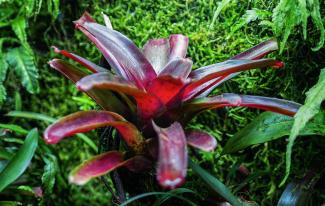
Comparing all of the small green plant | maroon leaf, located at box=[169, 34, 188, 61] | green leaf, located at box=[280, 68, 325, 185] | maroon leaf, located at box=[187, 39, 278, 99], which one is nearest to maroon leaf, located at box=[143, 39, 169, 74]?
maroon leaf, located at box=[169, 34, 188, 61]

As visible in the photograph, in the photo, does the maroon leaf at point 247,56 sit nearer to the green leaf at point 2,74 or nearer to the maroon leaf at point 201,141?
the maroon leaf at point 201,141

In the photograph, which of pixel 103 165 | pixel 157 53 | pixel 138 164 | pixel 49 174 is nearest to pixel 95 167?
pixel 103 165

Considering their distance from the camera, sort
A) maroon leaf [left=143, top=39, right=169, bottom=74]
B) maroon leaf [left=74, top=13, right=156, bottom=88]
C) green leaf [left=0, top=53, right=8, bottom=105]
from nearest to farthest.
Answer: maroon leaf [left=74, top=13, right=156, bottom=88], maroon leaf [left=143, top=39, right=169, bottom=74], green leaf [left=0, top=53, right=8, bottom=105]

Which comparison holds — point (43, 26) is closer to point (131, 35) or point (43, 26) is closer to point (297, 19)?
point (131, 35)

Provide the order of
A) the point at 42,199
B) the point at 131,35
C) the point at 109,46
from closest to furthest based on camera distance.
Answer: the point at 109,46 < the point at 42,199 < the point at 131,35

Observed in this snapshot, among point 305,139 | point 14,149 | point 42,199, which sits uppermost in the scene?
point 305,139

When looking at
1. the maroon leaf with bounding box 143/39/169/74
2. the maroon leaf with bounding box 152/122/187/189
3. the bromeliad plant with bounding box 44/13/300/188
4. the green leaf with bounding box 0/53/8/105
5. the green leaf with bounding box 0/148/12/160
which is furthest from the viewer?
the green leaf with bounding box 0/53/8/105

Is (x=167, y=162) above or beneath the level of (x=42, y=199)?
above

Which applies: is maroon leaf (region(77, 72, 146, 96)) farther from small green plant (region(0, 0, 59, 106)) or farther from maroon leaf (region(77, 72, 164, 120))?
small green plant (region(0, 0, 59, 106))

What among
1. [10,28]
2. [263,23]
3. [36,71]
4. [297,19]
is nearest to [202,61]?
[263,23]
